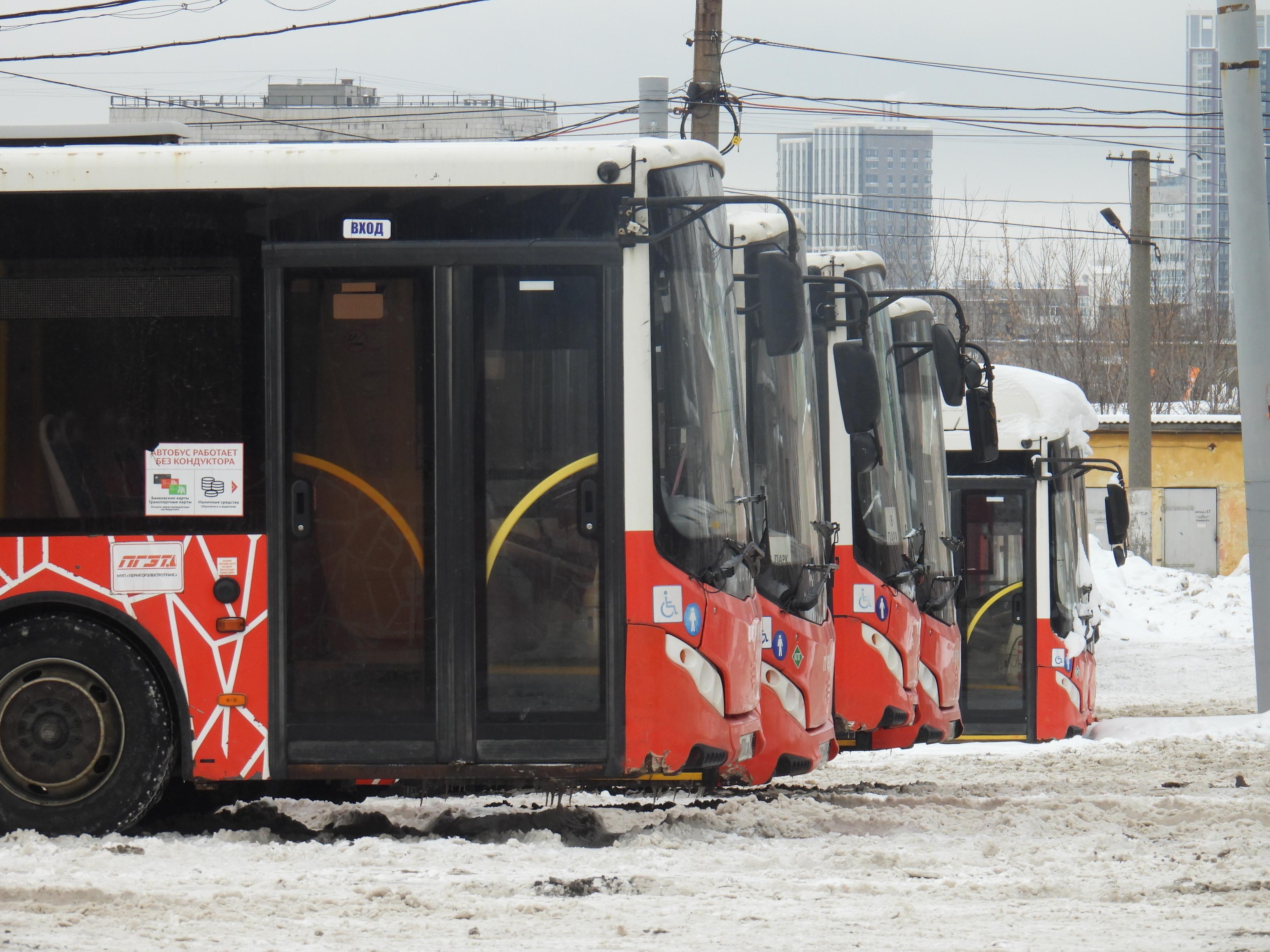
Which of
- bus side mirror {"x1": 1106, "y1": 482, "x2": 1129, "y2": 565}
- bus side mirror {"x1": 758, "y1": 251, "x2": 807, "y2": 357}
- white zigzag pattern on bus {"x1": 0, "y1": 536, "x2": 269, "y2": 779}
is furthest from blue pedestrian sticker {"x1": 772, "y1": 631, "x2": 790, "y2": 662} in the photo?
bus side mirror {"x1": 1106, "y1": 482, "x2": 1129, "y2": 565}

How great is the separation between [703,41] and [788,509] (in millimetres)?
8236

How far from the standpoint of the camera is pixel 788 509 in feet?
27.3

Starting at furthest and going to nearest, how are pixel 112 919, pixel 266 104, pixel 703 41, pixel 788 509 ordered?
1. pixel 266 104
2. pixel 703 41
3. pixel 788 509
4. pixel 112 919

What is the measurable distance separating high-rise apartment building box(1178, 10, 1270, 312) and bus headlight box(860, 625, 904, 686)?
4208 millimetres

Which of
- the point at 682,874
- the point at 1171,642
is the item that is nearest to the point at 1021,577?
the point at 682,874

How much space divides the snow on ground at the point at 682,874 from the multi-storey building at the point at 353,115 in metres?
21.4

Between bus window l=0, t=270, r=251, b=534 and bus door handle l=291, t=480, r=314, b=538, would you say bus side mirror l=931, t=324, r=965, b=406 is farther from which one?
bus window l=0, t=270, r=251, b=534

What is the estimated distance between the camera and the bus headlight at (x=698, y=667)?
6.49 metres

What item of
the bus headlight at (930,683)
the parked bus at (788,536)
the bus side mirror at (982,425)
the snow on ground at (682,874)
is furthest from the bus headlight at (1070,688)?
the parked bus at (788,536)

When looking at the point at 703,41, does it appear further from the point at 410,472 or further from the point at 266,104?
the point at 266,104

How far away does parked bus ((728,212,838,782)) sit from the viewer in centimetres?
780

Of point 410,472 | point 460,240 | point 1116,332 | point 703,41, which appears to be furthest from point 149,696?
point 1116,332

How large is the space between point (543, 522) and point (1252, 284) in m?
7.05

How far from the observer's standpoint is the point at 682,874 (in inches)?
228
